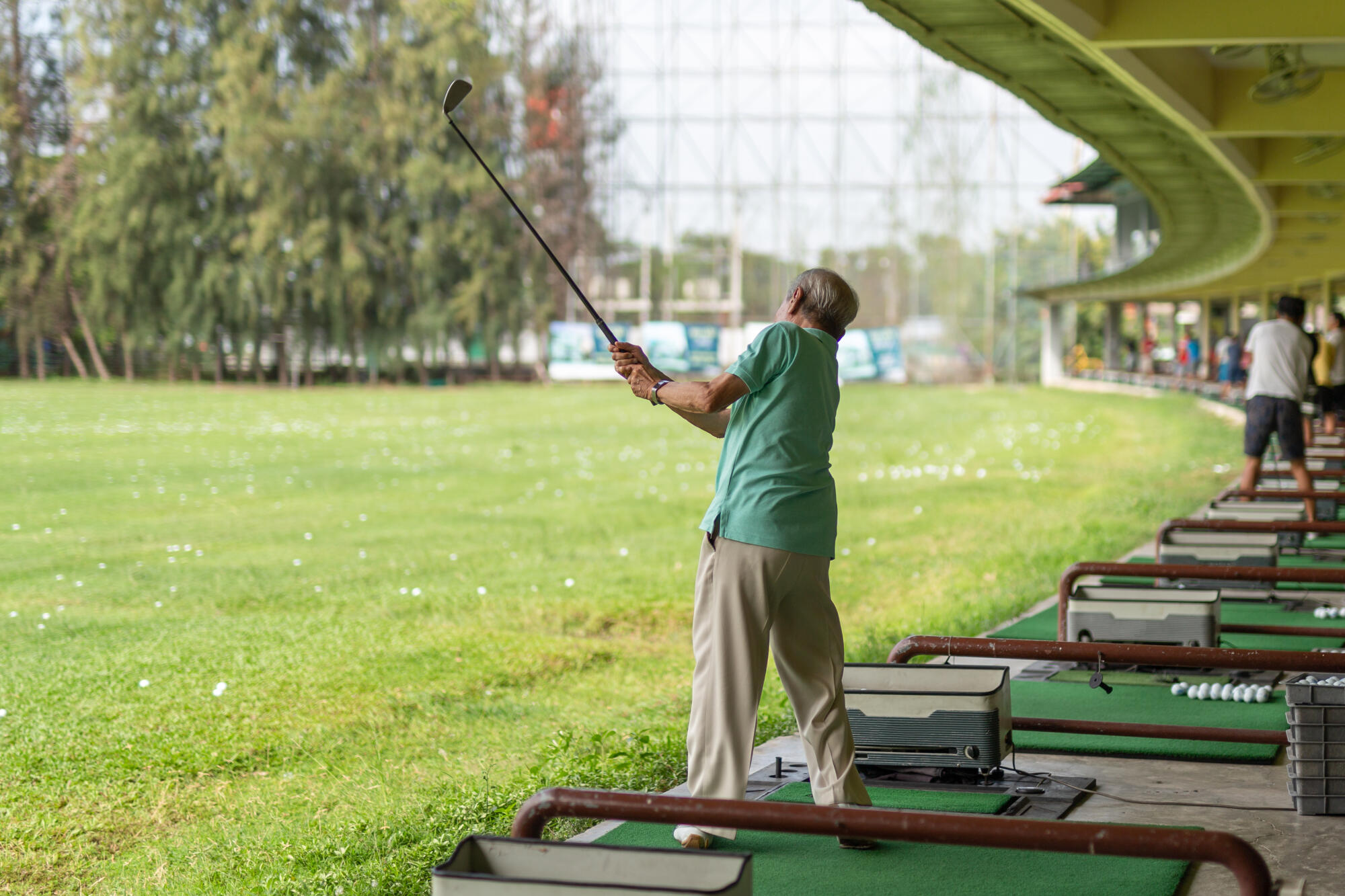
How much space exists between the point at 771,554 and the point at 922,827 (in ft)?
4.54

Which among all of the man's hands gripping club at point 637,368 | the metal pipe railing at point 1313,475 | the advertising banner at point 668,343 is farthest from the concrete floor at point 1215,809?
the advertising banner at point 668,343

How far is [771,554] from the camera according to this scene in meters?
4.06

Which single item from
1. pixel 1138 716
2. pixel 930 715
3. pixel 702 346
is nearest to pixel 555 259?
pixel 930 715

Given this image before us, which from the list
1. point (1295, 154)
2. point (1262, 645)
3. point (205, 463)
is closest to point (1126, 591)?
point (1262, 645)

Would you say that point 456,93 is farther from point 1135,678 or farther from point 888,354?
point 888,354

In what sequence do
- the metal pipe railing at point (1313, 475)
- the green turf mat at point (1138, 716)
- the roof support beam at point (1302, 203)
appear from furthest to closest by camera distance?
the roof support beam at point (1302, 203)
the metal pipe railing at point (1313, 475)
the green turf mat at point (1138, 716)

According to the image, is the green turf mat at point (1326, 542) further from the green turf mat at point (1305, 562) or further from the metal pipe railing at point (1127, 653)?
the metal pipe railing at point (1127, 653)

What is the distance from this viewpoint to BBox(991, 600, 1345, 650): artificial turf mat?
25.3ft

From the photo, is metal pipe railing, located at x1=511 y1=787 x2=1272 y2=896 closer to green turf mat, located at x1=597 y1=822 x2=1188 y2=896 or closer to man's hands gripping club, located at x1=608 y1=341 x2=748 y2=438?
green turf mat, located at x1=597 y1=822 x2=1188 y2=896

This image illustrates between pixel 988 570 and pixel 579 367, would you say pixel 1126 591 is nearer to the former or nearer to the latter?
pixel 988 570

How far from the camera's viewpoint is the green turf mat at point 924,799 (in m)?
4.82

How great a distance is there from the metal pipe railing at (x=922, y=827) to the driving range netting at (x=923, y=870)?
2.94ft

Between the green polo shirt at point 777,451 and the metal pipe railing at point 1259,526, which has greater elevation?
the green polo shirt at point 777,451

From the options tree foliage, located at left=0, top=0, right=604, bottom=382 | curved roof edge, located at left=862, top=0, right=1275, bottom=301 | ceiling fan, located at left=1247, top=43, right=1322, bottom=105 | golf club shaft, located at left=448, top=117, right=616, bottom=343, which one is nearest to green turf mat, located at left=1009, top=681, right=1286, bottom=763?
golf club shaft, located at left=448, top=117, right=616, bottom=343
